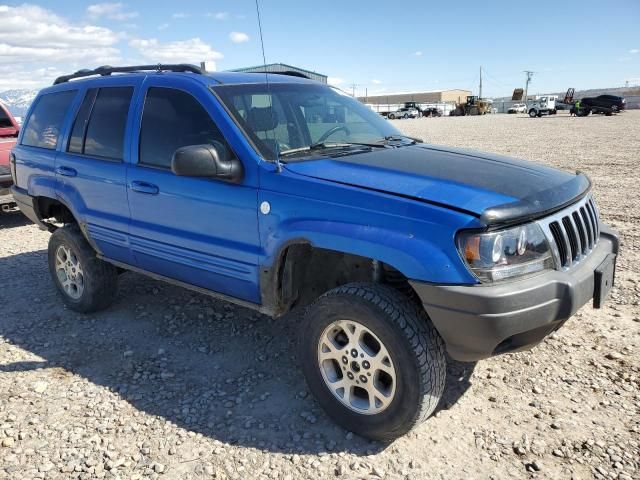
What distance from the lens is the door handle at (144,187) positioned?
3.56 meters

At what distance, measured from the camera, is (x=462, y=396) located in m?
3.20

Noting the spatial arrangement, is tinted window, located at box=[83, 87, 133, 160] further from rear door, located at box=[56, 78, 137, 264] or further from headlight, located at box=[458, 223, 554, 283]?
headlight, located at box=[458, 223, 554, 283]

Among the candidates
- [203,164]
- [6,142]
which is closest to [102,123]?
[203,164]

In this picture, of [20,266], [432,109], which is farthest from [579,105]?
[20,266]

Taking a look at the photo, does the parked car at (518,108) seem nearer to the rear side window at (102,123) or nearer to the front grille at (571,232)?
the rear side window at (102,123)

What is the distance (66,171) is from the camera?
14.2ft

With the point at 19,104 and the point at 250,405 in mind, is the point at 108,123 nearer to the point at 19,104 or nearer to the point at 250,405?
the point at 250,405

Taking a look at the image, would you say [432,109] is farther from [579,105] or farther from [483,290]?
[483,290]

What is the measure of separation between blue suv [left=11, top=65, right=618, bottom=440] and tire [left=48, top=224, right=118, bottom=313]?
1.1 inches

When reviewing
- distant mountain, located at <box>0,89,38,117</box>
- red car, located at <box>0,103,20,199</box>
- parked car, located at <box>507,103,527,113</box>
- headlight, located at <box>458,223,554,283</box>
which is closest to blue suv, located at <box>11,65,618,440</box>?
headlight, located at <box>458,223,554,283</box>

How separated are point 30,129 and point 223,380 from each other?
326cm

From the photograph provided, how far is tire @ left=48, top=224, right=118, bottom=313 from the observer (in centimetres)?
443

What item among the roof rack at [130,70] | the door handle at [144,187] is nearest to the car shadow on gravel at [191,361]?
the door handle at [144,187]

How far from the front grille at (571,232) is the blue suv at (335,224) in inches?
0.4
